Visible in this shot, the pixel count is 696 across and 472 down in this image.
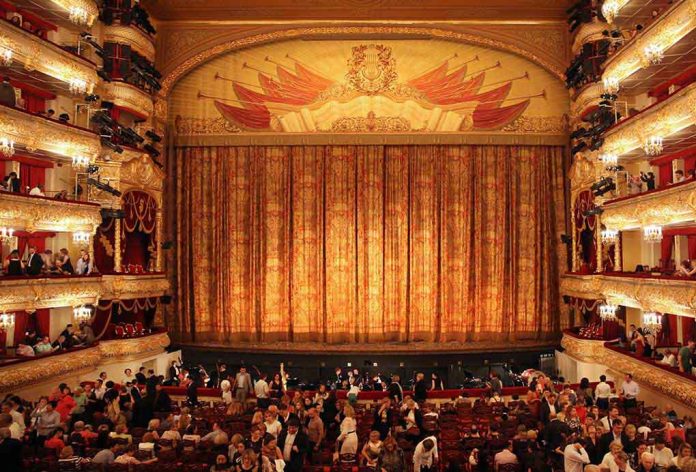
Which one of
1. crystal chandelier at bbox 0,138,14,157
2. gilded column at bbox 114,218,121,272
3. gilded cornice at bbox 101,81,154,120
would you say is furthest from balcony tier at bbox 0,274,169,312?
gilded cornice at bbox 101,81,154,120

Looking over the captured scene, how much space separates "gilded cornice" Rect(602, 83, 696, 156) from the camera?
13242 millimetres

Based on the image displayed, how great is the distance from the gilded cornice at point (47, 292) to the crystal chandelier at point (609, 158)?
16.1m

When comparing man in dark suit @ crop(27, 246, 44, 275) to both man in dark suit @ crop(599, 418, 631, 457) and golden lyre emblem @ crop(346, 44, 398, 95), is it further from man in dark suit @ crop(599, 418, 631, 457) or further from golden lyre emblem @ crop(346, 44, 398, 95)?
man in dark suit @ crop(599, 418, 631, 457)

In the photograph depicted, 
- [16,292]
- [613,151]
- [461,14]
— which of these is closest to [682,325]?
[613,151]

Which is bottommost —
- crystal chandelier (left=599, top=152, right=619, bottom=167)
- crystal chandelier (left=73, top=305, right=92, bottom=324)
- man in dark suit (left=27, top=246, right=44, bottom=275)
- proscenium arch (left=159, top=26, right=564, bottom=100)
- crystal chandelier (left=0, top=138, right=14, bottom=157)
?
crystal chandelier (left=73, top=305, right=92, bottom=324)

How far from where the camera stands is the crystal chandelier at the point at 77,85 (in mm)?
16522

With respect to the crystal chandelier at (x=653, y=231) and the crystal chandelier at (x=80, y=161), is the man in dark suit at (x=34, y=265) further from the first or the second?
the crystal chandelier at (x=653, y=231)

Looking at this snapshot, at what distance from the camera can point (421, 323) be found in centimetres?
2289

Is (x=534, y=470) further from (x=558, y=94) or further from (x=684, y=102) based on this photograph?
(x=558, y=94)

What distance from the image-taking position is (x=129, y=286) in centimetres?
1844

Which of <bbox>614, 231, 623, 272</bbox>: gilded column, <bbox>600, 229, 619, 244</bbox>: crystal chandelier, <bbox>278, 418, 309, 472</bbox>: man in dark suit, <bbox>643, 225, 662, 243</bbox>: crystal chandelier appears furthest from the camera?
<bbox>614, 231, 623, 272</bbox>: gilded column

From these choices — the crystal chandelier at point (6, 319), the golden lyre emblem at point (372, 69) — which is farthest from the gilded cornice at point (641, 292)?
the crystal chandelier at point (6, 319)

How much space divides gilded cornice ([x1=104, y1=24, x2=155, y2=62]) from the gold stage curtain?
4461 mm

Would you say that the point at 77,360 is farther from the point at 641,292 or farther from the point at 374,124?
the point at 641,292
